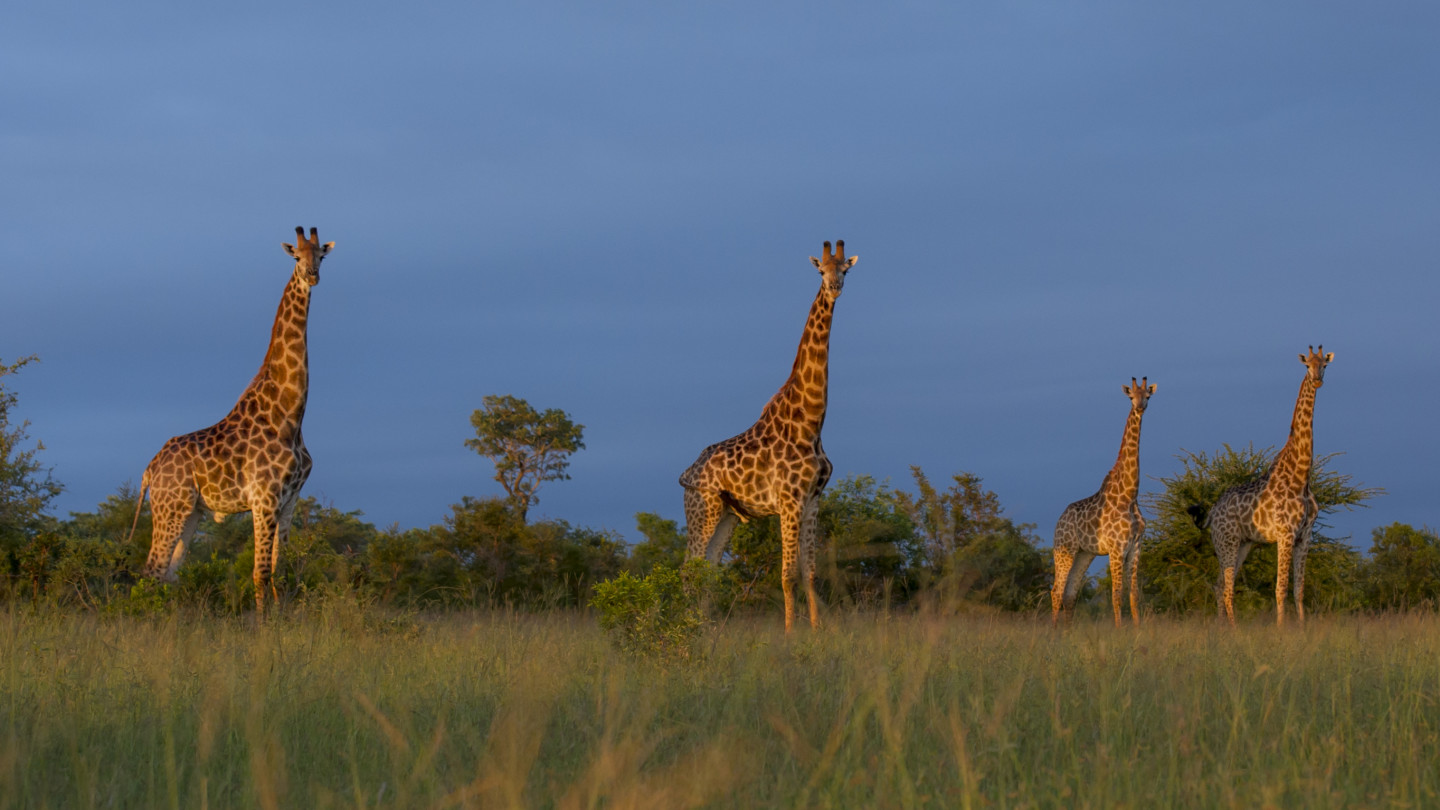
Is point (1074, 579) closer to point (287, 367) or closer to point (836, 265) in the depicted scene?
point (836, 265)

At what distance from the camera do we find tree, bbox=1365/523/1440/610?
2145cm

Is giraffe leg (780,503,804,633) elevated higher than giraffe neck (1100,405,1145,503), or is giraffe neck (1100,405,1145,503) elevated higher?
giraffe neck (1100,405,1145,503)

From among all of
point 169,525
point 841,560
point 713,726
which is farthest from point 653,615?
point 841,560

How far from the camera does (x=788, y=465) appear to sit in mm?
12938

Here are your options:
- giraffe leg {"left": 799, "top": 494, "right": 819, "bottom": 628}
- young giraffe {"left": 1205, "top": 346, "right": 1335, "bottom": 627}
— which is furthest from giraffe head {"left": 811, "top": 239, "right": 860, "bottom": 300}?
young giraffe {"left": 1205, "top": 346, "right": 1335, "bottom": 627}

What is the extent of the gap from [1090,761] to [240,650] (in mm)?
5935

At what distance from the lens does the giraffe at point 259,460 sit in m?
12.2

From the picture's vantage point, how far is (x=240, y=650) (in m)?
8.31

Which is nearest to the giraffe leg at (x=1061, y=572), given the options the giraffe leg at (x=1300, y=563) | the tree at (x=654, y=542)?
the giraffe leg at (x=1300, y=563)

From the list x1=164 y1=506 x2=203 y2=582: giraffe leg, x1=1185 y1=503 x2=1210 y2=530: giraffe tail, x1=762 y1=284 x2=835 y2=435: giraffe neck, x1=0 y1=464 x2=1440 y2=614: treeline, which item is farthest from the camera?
x1=1185 y1=503 x2=1210 y2=530: giraffe tail

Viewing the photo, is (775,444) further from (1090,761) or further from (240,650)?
(1090,761)

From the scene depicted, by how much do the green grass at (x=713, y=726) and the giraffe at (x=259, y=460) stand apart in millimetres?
2953

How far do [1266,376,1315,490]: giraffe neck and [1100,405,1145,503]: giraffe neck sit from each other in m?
2.09

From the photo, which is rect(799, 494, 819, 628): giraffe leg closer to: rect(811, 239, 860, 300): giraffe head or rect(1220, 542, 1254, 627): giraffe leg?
rect(811, 239, 860, 300): giraffe head
